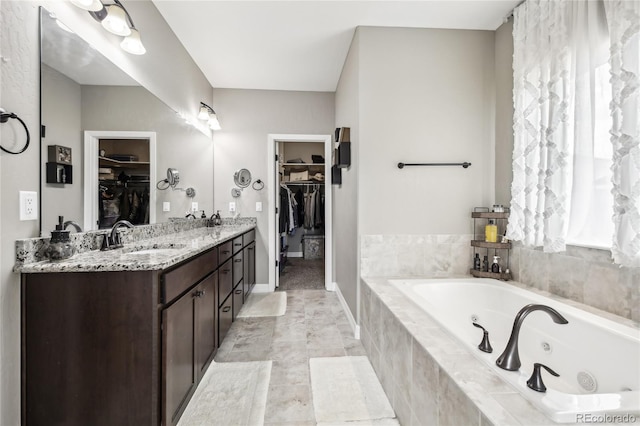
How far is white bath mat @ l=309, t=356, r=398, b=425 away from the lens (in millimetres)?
1470

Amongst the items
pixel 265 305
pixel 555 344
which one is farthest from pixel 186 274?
pixel 555 344

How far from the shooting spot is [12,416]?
109cm

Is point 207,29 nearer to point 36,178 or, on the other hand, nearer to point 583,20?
point 36,178

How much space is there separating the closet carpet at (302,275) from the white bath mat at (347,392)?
1802mm

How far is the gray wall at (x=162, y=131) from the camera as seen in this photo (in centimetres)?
159

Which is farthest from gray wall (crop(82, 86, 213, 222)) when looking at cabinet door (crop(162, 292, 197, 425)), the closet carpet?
the closet carpet

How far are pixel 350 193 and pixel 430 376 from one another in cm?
173

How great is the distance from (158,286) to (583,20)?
256 centimetres

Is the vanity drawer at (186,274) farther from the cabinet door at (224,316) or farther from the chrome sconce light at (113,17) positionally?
the chrome sconce light at (113,17)

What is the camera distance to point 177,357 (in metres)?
1.33

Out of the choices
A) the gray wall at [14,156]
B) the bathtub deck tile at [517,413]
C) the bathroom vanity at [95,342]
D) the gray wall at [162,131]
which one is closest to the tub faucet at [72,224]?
the gray wall at [14,156]

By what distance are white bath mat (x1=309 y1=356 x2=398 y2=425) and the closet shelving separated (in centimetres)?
120

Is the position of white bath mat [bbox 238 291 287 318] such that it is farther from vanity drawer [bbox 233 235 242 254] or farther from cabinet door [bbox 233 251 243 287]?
vanity drawer [bbox 233 235 242 254]

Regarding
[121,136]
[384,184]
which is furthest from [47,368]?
[384,184]
